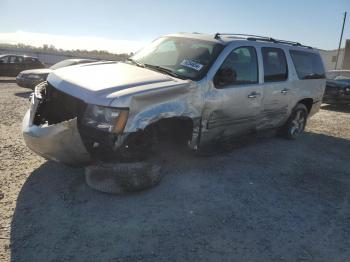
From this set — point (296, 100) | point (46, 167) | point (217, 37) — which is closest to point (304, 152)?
point (296, 100)

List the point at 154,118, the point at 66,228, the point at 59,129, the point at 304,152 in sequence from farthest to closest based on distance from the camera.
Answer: the point at 304,152, the point at 154,118, the point at 59,129, the point at 66,228

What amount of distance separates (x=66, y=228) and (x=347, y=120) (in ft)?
32.8

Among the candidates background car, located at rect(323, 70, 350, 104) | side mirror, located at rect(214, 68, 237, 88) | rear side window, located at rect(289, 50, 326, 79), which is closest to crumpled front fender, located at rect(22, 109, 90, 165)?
side mirror, located at rect(214, 68, 237, 88)

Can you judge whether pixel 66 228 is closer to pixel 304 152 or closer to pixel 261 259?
pixel 261 259

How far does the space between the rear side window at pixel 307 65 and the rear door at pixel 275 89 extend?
46cm

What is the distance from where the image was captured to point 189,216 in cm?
402

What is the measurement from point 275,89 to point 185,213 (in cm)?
326

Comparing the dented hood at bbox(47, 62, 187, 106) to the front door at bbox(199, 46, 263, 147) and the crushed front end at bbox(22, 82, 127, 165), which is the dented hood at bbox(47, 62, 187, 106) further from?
the front door at bbox(199, 46, 263, 147)

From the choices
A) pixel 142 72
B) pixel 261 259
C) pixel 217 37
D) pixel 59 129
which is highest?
pixel 217 37

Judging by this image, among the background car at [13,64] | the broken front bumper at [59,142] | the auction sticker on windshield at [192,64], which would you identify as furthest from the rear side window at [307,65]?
the background car at [13,64]

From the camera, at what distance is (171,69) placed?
515 cm

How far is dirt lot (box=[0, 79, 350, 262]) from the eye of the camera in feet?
11.0

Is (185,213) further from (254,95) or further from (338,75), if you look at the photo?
(338,75)

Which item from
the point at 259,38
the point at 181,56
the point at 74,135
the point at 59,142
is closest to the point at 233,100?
the point at 181,56
